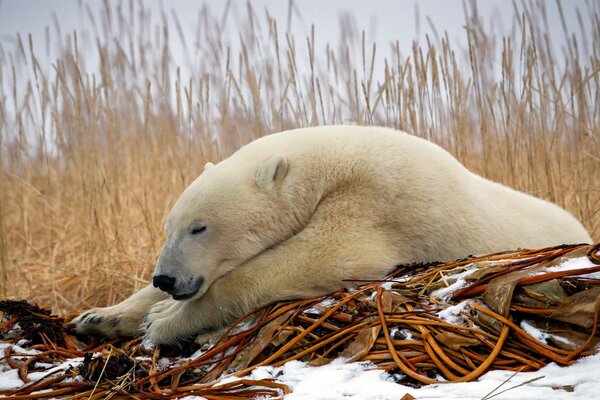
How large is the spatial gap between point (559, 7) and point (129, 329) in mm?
3436

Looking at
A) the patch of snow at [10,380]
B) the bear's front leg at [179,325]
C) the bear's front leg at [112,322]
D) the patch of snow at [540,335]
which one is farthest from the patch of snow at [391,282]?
the patch of snow at [10,380]

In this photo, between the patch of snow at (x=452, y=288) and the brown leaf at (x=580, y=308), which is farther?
the patch of snow at (x=452, y=288)

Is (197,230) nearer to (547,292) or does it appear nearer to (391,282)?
(391,282)

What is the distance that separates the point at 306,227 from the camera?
2.52 meters

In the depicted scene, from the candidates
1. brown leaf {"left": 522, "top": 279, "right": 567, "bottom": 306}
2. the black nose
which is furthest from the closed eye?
brown leaf {"left": 522, "top": 279, "right": 567, "bottom": 306}

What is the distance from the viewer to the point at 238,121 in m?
4.88

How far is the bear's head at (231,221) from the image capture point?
8.20 ft

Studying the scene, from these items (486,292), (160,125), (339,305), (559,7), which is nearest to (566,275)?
(486,292)

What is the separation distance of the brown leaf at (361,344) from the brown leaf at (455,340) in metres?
0.20

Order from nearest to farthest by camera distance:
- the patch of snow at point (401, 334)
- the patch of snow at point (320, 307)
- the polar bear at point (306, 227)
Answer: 1. the patch of snow at point (401, 334)
2. the patch of snow at point (320, 307)
3. the polar bear at point (306, 227)

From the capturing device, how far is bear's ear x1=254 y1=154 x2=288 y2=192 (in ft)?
8.25

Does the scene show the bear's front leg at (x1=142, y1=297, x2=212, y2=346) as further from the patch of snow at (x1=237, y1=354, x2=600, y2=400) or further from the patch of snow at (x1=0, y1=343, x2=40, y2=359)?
the patch of snow at (x1=237, y1=354, x2=600, y2=400)

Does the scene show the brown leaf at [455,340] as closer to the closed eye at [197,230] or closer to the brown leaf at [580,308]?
the brown leaf at [580,308]

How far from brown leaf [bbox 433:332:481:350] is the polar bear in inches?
22.4
